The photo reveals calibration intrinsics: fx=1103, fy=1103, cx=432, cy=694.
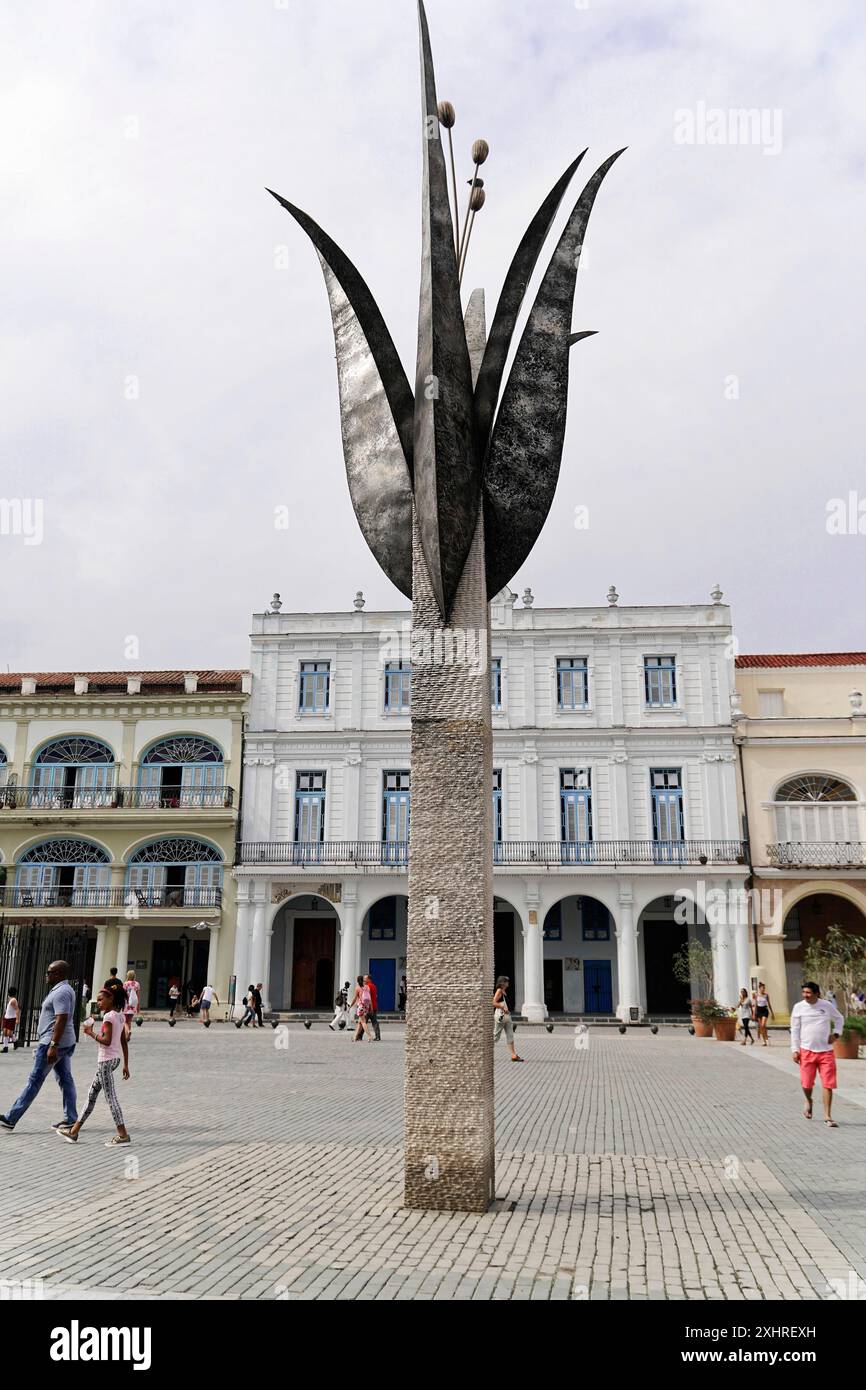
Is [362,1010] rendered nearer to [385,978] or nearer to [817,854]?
[385,978]

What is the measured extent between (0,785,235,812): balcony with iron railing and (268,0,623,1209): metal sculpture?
81.5 ft

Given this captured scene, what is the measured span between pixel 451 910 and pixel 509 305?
4432mm

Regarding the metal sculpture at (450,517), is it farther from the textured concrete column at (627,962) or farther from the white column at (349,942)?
the white column at (349,942)

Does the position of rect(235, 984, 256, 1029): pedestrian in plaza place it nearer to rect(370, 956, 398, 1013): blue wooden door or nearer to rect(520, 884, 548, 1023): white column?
rect(370, 956, 398, 1013): blue wooden door

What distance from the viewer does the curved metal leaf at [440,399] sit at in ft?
24.3

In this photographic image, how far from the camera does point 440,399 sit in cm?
746

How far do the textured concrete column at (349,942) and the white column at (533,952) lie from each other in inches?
184

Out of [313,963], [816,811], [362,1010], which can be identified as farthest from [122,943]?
[816,811]

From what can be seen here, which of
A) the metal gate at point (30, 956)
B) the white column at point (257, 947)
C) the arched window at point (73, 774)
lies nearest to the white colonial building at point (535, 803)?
the white column at point (257, 947)

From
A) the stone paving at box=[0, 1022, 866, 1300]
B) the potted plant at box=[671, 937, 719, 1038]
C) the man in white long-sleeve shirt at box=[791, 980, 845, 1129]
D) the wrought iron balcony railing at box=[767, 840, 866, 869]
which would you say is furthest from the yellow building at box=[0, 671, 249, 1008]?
the man in white long-sleeve shirt at box=[791, 980, 845, 1129]

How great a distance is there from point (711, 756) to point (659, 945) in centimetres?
570

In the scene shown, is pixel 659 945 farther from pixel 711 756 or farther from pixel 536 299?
pixel 536 299

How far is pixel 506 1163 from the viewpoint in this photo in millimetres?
8211

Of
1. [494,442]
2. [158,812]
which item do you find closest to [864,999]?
[158,812]
